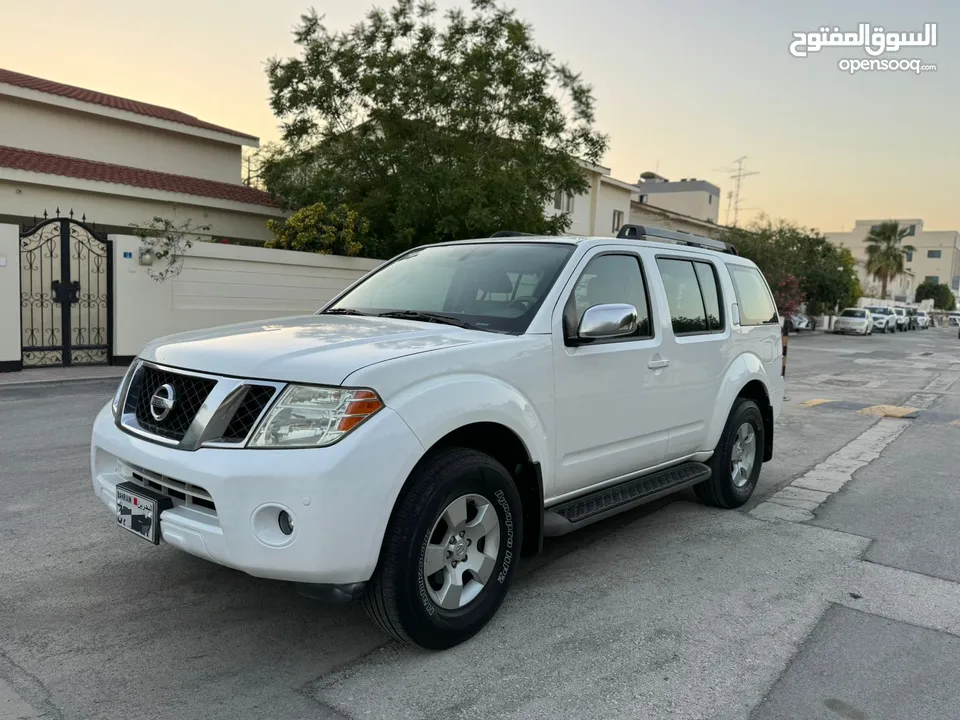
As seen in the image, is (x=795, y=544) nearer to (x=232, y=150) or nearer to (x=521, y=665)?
(x=521, y=665)

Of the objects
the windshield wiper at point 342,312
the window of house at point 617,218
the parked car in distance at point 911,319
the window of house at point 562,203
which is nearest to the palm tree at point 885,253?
the parked car in distance at point 911,319

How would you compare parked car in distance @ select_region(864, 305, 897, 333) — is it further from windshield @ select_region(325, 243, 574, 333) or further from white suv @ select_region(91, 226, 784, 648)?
windshield @ select_region(325, 243, 574, 333)

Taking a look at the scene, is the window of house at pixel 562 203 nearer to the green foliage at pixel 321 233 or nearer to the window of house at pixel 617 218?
the window of house at pixel 617 218

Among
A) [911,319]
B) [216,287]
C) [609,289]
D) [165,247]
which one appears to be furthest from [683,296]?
[911,319]

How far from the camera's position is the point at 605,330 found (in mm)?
3811

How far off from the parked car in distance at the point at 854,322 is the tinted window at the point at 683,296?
137 feet

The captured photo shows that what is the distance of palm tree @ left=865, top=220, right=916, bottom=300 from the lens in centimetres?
7444

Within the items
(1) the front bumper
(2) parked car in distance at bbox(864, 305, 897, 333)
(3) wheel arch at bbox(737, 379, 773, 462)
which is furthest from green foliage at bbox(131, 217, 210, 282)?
(2) parked car in distance at bbox(864, 305, 897, 333)

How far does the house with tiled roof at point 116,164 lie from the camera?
16531 millimetres

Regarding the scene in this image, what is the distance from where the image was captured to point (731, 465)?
5480 millimetres

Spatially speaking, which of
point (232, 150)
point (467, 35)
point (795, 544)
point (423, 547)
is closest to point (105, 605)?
point (423, 547)

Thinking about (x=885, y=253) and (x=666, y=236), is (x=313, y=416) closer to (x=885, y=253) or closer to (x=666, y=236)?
(x=666, y=236)

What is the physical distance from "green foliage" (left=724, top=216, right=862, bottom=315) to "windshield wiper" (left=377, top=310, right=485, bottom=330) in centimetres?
3223

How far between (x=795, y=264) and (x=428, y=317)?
1528 inches
